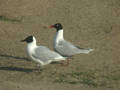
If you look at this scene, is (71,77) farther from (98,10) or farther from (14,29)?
(98,10)

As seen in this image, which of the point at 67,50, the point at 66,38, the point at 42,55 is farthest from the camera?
the point at 66,38

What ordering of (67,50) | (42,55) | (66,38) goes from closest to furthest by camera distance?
(42,55)
(67,50)
(66,38)

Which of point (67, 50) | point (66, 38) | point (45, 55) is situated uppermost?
point (66, 38)

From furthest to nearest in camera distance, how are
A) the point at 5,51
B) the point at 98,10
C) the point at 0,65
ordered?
the point at 98,10
the point at 5,51
the point at 0,65

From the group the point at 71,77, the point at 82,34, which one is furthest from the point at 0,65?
the point at 82,34

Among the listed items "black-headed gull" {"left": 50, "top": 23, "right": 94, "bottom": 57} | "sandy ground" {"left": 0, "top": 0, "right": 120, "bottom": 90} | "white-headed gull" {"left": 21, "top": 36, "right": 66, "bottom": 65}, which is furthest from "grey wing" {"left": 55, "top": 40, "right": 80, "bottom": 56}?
"white-headed gull" {"left": 21, "top": 36, "right": 66, "bottom": 65}

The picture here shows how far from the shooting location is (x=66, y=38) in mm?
15586

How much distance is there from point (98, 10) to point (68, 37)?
3661 mm

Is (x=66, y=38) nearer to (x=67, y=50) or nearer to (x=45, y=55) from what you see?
(x=67, y=50)

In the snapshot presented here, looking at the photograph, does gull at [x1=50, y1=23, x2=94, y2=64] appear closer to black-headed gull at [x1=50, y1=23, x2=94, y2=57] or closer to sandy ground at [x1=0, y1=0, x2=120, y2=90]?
black-headed gull at [x1=50, y1=23, x2=94, y2=57]

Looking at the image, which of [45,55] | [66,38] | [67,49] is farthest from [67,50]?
[66,38]

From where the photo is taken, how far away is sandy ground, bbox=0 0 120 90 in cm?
1085

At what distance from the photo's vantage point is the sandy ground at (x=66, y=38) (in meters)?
10.9

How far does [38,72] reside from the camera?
38.4 ft
